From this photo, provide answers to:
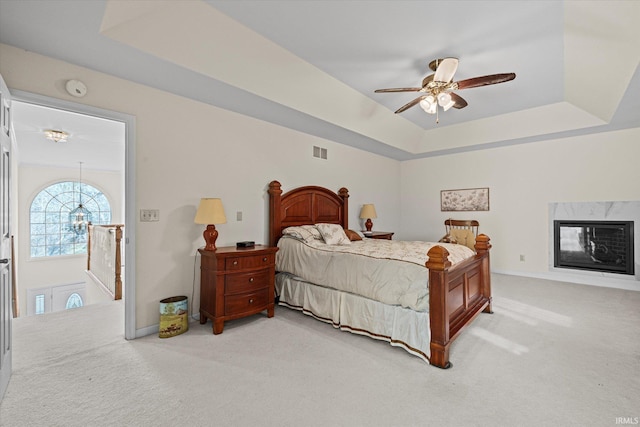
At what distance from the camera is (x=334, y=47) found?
284cm

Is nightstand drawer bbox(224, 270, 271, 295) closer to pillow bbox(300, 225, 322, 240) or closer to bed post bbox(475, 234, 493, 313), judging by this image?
pillow bbox(300, 225, 322, 240)

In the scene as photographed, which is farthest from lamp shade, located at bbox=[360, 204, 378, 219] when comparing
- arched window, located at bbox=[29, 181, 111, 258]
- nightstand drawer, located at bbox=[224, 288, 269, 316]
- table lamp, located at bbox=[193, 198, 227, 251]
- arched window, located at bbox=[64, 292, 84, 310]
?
arched window, located at bbox=[64, 292, 84, 310]

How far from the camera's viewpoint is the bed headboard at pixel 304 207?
390cm

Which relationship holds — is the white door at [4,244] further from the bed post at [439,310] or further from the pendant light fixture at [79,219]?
the pendant light fixture at [79,219]

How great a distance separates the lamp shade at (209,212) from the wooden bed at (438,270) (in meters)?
1.03

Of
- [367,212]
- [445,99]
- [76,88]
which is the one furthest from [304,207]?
[76,88]

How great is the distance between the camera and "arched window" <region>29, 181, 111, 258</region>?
22.4 ft

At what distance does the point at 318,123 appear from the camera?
397 cm

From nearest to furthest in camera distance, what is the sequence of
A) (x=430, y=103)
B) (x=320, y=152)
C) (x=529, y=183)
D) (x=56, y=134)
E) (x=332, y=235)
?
(x=430, y=103) < (x=332, y=235) < (x=56, y=134) < (x=320, y=152) < (x=529, y=183)

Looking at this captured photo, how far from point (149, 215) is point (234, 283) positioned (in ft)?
3.59

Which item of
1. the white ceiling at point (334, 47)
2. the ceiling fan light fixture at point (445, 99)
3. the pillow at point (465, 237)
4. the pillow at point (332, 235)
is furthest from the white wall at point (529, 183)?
the pillow at point (332, 235)

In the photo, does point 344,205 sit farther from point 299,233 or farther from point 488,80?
point 488,80

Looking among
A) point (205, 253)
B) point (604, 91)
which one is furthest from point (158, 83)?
point (604, 91)

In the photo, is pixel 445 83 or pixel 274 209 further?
pixel 274 209
